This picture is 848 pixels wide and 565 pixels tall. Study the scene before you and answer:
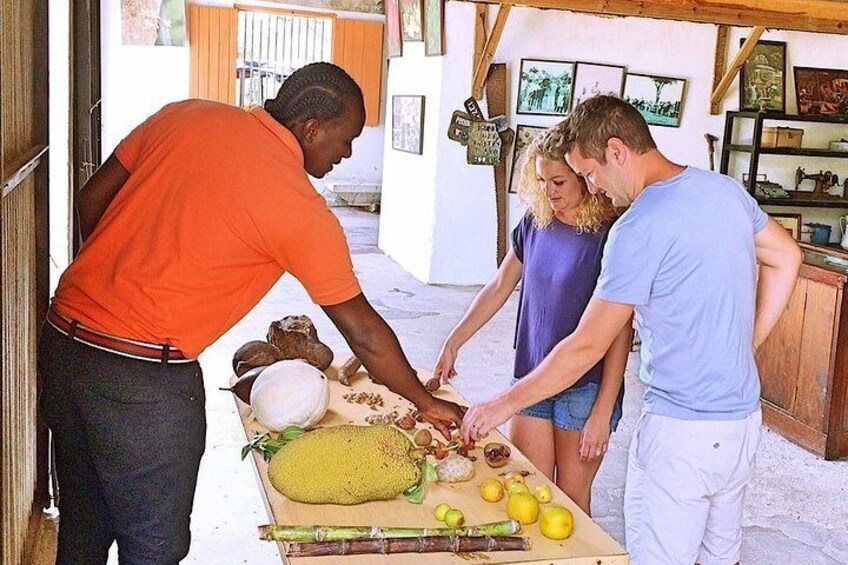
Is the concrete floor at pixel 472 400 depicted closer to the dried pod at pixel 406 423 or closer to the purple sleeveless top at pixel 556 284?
the dried pod at pixel 406 423

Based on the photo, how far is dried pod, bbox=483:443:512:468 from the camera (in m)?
2.18

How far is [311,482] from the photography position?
187 centimetres

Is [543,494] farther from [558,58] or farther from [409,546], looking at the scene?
[558,58]

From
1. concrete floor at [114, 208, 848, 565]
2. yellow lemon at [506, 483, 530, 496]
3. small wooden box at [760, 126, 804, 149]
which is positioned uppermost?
small wooden box at [760, 126, 804, 149]

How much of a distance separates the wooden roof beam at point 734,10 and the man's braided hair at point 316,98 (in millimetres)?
5629

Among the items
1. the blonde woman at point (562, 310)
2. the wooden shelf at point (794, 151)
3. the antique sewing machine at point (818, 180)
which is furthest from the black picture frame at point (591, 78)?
the blonde woman at point (562, 310)

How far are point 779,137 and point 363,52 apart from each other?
6877 millimetres

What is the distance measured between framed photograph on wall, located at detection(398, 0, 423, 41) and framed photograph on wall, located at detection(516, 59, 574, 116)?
117 centimetres

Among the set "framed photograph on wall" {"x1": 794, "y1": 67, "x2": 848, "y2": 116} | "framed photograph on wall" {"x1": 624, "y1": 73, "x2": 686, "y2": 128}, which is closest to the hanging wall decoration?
"framed photograph on wall" {"x1": 624, "y1": 73, "x2": 686, "y2": 128}

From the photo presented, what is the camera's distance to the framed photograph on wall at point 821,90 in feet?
30.2

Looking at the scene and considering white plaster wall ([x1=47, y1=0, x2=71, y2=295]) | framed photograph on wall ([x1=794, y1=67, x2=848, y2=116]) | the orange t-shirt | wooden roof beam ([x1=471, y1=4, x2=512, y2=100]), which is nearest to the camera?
the orange t-shirt

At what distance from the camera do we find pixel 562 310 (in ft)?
8.67

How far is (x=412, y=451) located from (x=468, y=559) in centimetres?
39

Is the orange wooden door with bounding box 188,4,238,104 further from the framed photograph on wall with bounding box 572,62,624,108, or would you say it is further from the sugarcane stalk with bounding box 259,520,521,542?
the sugarcane stalk with bounding box 259,520,521,542
